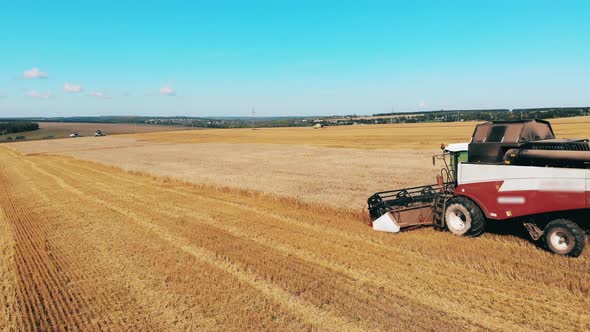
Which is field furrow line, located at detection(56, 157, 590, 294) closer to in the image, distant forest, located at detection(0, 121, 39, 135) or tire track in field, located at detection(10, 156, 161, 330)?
tire track in field, located at detection(10, 156, 161, 330)

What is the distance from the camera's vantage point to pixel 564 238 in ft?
26.5

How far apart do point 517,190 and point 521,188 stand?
0.09m

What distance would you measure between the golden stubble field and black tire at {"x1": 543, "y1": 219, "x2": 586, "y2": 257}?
0.65ft

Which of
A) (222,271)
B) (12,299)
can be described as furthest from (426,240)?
(12,299)

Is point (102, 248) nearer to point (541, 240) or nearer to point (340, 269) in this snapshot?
point (340, 269)

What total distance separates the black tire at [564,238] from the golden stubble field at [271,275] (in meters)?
0.20

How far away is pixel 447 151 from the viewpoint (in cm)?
1083

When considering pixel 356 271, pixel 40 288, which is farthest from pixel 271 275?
pixel 40 288

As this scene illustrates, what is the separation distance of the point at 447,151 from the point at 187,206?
9.10 meters

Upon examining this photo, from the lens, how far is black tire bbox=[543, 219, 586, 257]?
7.82 metres

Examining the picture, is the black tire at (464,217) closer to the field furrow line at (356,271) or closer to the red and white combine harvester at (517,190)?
the red and white combine harvester at (517,190)

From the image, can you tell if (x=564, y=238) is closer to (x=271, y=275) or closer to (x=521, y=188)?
(x=521, y=188)

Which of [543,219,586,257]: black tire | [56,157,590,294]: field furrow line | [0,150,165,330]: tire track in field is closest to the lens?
[0,150,165,330]: tire track in field

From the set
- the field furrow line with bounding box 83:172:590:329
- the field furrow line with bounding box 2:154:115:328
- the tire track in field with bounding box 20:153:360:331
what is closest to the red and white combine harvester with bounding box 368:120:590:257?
the field furrow line with bounding box 83:172:590:329
